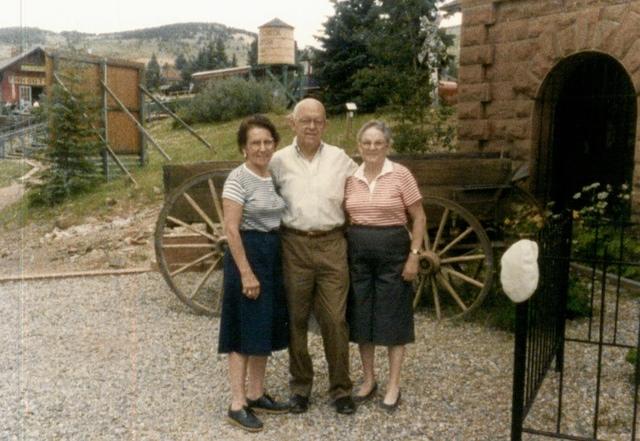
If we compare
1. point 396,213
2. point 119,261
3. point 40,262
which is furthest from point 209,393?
point 40,262

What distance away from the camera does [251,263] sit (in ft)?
12.5

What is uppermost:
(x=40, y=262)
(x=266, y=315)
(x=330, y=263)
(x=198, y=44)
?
(x=198, y=44)

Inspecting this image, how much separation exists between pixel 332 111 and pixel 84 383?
746 inches

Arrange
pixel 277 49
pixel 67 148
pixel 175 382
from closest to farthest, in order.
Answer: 1. pixel 175 382
2. pixel 67 148
3. pixel 277 49

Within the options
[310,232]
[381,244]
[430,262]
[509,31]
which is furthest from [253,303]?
[509,31]

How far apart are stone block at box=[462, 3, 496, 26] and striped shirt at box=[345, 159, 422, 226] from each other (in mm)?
5162

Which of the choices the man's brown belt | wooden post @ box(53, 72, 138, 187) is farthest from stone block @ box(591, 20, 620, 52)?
wooden post @ box(53, 72, 138, 187)

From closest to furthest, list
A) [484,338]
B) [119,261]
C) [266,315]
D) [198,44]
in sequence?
[266,315], [484,338], [119,261], [198,44]

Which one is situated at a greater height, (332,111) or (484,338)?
(332,111)

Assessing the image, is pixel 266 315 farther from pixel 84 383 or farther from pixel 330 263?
pixel 84 383

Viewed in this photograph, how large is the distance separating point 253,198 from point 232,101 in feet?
75.2

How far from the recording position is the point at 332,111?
22.9 m

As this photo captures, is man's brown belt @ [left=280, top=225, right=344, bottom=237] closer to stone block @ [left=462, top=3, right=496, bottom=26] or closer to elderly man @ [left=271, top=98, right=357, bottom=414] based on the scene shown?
elderly man @ [left=271, top=98, right=357, bottom=414]

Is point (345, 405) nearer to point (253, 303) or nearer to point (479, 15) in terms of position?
point (253, 303)
